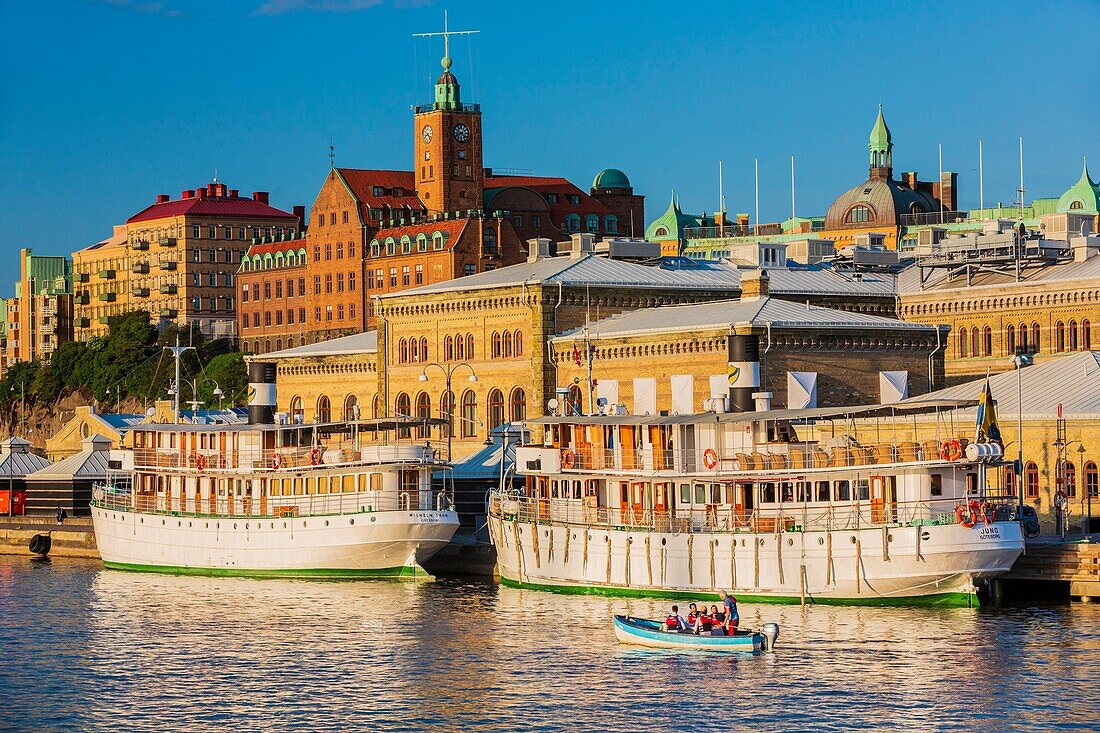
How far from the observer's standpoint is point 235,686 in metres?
60.5

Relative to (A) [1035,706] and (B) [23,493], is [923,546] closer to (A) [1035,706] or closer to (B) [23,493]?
(A) [1035,706]

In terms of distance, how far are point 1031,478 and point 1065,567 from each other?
1421 centimetres

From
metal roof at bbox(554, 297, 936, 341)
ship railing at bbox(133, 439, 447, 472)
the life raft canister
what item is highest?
metal roof at bbox(554, 297, 936, 341)

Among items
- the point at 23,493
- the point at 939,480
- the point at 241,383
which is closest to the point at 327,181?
the point at 241,383

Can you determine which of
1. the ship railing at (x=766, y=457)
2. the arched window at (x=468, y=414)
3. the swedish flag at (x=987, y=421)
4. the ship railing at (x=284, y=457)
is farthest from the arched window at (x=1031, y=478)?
the arched window at (x=468, y=414)

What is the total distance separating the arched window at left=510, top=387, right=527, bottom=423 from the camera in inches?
4513

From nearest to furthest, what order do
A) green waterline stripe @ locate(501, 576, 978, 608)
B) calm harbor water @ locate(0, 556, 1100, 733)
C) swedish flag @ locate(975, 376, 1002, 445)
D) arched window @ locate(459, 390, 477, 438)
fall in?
calm harbor water @ locate(0, 556, 1100, 733) < green waterline stripe @ locate(501, 576, 978, 608) < swedish flag @ locate(975, 376, 1002, 445) < arched window @ locate(459, 390, 477, 438)

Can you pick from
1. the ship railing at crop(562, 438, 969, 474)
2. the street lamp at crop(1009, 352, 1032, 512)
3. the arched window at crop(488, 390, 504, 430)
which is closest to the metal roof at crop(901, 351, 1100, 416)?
the street lamp at crop(1009, 352, 1032, 512)

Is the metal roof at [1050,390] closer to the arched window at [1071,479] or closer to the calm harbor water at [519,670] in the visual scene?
the arched window at [1071,479]

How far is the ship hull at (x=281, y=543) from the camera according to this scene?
87875 millimetres

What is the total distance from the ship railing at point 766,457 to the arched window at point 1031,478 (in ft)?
36.6

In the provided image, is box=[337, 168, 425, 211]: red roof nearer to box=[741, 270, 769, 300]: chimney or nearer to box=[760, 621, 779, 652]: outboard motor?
box=[741, 270, 769, 300]: chimney

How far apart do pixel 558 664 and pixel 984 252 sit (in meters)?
66.0

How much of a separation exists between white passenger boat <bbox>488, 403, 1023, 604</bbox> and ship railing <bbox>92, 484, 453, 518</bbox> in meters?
5.79
